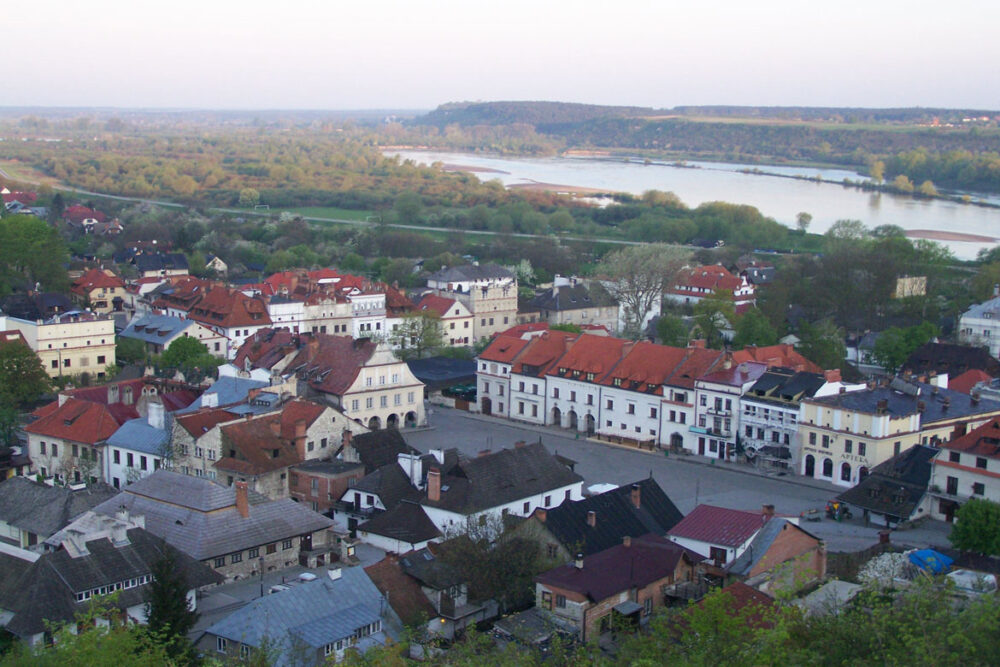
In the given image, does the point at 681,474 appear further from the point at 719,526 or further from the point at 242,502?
the point at 242,502

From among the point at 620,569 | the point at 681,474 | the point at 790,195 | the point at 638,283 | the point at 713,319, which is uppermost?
the point at 638,283

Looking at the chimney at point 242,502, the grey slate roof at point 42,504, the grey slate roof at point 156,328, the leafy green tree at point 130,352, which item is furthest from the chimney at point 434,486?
the grey slate roof at point 156,328

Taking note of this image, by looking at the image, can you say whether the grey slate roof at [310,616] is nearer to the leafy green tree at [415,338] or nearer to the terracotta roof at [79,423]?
the terracotta roof at [79,423]

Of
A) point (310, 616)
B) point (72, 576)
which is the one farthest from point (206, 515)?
point (310, 616)

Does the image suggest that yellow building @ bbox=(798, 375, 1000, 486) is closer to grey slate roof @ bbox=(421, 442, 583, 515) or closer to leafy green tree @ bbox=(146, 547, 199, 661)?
grey slate roof @ bbox=(421, 442, 583, 515)

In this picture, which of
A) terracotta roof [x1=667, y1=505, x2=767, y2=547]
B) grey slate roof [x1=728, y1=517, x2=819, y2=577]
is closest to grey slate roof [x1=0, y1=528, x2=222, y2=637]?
terracotta roof [x1=667, y1=505, x2=767, y2=547]
